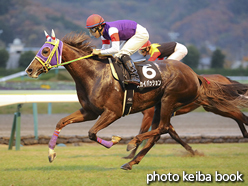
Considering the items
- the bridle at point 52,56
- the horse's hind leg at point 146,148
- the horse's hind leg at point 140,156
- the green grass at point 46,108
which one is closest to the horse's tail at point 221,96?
the horse's hind leg at point 146,148

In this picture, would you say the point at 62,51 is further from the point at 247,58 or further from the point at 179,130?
the point at 247,58

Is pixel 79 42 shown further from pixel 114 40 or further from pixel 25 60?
pixel 25 60

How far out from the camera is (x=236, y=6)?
67312 millimetres

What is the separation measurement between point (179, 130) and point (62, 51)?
4.75m

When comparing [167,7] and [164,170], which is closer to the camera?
[164,170]

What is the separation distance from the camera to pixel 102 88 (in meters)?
4.16

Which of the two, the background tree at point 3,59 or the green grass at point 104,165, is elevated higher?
the green grass at point 104,165

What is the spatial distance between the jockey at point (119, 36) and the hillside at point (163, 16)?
38734 mm

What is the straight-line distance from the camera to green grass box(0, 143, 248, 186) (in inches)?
156

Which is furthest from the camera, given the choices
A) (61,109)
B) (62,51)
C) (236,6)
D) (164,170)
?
(236,6)

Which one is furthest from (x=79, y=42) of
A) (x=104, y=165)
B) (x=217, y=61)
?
(x=217, y=61)

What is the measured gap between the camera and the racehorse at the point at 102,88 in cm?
414

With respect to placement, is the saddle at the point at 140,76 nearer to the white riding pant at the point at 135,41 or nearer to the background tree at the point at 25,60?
the white riding pant at the point at 135,41

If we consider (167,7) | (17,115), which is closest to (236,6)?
(167,7)
